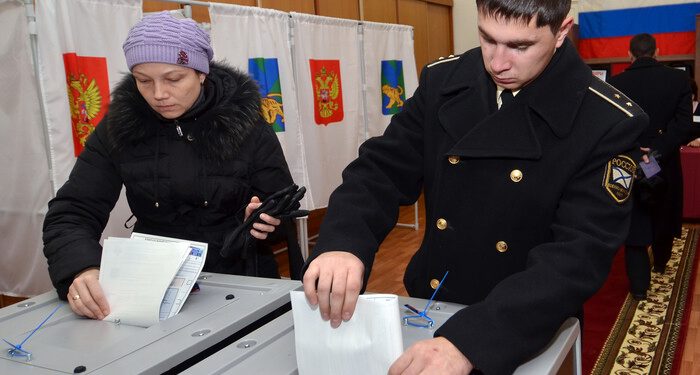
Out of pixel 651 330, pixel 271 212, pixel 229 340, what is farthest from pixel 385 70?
pixel 229 340

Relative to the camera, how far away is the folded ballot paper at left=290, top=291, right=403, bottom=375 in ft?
2.72

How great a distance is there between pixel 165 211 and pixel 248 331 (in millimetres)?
575

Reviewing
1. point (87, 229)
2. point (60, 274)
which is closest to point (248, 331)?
point (60, 274)

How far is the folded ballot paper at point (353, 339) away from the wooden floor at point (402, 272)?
2383 mm

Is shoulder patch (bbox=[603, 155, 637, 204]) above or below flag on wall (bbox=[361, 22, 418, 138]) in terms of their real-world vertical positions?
below

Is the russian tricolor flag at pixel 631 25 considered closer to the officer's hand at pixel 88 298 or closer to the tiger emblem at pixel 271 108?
the tiger emblem at pixel 271 108

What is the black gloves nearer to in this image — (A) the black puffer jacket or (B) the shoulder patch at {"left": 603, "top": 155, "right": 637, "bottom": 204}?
(A) the black puffer jacket

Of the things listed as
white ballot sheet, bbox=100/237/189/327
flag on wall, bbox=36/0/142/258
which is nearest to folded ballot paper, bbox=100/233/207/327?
white ballot sheet, bbox=100/237/189/327

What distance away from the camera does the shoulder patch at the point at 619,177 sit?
39.8 inches

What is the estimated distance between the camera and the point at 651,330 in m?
3.18

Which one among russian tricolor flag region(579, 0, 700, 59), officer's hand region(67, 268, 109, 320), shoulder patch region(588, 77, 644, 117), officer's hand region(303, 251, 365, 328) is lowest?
officer's hand region(67, 268, 109, 320)

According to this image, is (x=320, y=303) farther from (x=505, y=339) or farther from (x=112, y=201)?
(x=112, y=201)

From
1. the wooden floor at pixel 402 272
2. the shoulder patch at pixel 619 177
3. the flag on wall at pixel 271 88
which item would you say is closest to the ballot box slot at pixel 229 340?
the shoulder patch at pixel 619 177

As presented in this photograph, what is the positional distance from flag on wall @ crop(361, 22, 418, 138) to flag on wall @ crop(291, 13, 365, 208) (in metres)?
0.12
